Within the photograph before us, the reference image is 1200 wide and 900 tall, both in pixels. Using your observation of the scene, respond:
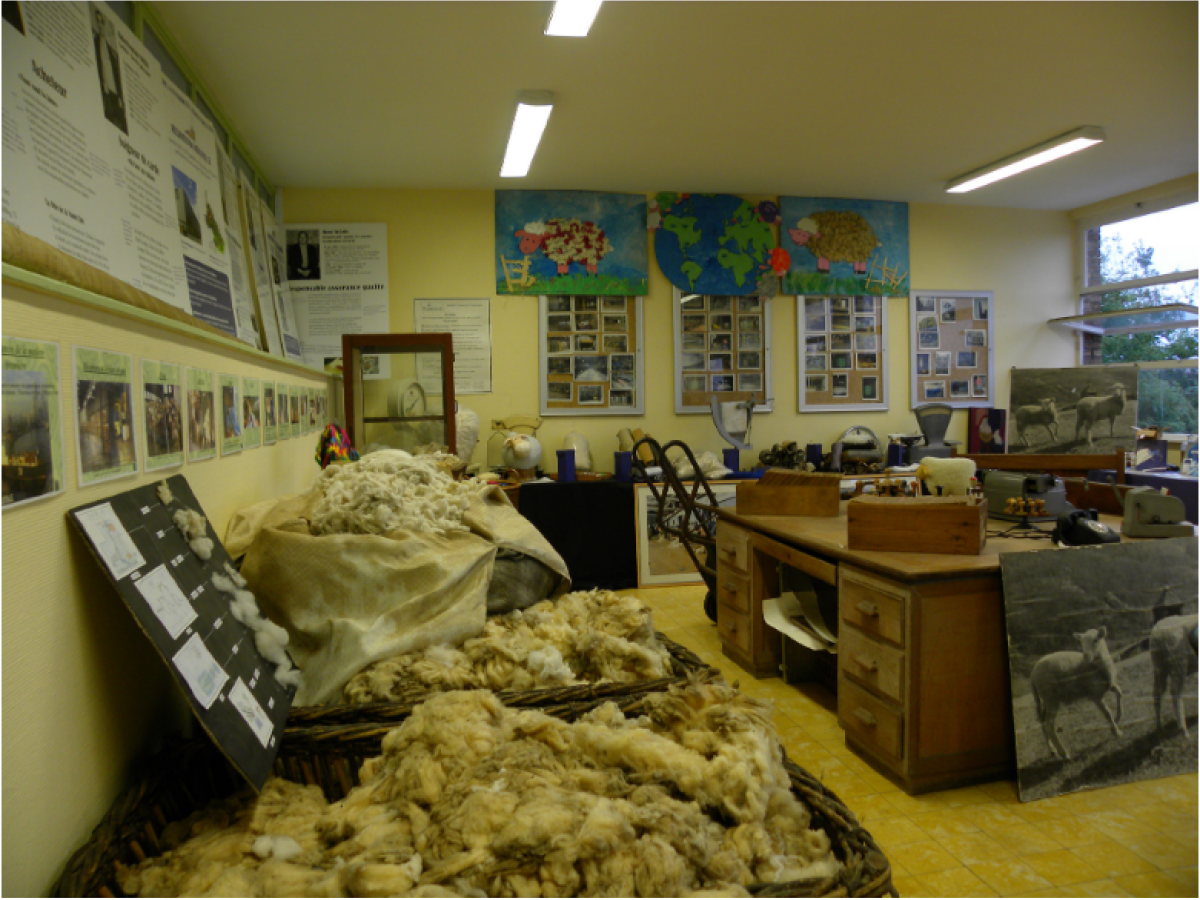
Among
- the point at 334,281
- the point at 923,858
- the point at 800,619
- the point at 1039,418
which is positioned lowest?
the point at 923,858

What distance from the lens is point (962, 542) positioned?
7.23 ft

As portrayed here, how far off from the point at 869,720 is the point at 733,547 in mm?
1081

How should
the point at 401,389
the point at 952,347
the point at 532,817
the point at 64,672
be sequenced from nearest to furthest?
1. the point at 532,817
2. the point at 64,672
3. the point at 401,389
4. the point at 952,347

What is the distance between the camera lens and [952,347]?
591 cm

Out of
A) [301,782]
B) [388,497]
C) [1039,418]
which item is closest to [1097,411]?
[1039,418]

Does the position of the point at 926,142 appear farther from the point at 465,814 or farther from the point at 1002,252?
the point at 465,814

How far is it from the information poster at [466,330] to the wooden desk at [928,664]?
3.45 metres

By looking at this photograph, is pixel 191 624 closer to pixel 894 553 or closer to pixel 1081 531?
pixel 894 553

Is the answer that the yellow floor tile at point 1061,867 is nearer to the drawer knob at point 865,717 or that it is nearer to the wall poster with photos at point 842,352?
the drawer knob at point 865,717

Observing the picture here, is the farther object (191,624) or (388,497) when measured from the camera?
(388,497)

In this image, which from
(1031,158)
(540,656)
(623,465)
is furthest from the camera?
(623,465)

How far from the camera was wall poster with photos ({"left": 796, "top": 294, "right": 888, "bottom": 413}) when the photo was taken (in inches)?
222

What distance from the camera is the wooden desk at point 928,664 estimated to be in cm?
206

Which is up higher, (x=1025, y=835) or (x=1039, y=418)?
(x=1039, y=418)
